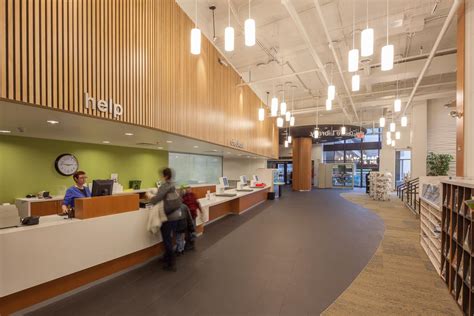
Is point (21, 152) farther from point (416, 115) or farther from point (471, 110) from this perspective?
point (416, 115)

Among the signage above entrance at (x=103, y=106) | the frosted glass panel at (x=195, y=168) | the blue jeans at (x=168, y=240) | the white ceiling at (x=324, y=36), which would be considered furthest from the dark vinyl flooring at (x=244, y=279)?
the white ceiling at (x=324, y=36)

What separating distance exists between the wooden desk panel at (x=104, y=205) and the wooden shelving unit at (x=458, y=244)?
15.1 ft

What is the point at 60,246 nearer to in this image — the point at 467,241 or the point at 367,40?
the point at 367,40

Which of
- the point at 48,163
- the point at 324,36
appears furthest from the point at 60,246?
the point at 324,36

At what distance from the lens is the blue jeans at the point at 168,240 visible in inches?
141

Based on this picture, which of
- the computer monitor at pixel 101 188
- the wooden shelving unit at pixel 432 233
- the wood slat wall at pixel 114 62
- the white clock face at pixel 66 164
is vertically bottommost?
the wooden shelving unit at pixel 432 233

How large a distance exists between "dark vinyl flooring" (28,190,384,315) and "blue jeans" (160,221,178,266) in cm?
18

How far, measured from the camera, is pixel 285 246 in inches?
184

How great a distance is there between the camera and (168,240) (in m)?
3.64

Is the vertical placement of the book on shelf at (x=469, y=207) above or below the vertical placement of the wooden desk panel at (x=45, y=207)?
above

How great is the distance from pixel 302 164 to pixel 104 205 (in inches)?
575

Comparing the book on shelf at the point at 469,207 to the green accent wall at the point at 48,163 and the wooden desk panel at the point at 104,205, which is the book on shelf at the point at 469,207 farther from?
the green accent wall at the point at 48,163

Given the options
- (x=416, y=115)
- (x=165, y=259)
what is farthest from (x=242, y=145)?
(x=416, y=115)

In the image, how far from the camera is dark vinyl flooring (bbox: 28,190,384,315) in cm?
261
